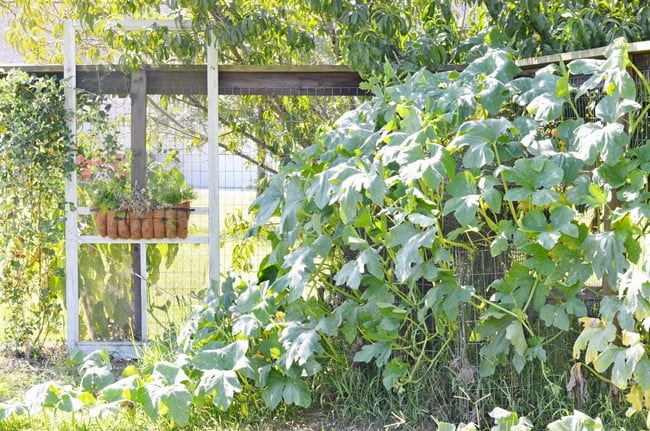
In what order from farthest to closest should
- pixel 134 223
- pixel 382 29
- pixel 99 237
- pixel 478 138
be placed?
pixel 99 237, pixel 134 223, pixel 382 29, pixel 478 138

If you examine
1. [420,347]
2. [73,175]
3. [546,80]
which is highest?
[546,80]

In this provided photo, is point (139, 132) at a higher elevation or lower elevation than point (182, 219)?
higher

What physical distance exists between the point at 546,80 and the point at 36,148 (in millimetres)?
3108

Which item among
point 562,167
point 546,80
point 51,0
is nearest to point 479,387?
point 562,167

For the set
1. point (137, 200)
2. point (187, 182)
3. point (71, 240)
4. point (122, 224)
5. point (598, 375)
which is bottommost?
point (598, 375)

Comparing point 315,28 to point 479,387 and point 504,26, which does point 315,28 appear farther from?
point 479,387

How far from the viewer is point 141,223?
17.8 ft

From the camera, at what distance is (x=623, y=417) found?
13.0 feet

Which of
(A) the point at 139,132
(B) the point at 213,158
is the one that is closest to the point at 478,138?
(B) the point at 213,158

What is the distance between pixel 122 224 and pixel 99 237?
0.69 feet

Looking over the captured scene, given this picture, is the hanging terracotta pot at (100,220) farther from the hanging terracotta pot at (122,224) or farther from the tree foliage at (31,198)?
the tree foliage at (31,198)

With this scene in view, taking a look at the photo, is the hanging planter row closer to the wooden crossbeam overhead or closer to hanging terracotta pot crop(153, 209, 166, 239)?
hanging terracotta pot crop(153, 209, 166, 239)

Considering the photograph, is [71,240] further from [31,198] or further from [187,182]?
[187,182]

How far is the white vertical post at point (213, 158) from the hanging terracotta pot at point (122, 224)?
1.70 ft
